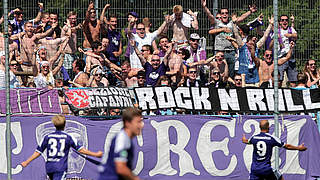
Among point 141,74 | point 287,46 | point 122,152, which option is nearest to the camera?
point 122,152

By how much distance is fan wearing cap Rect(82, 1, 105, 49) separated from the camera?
14039 millimetres

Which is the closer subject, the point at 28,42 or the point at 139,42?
the point at 28,42

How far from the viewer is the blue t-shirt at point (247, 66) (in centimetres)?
1430

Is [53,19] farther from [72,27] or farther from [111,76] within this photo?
[111,76]

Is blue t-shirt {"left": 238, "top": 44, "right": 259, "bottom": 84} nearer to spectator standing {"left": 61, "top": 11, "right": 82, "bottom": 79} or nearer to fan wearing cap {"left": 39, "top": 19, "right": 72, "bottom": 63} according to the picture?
spectator standing {"left": 61, "top": 11, "right": 82, "bottom": 79}

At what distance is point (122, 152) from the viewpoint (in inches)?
263

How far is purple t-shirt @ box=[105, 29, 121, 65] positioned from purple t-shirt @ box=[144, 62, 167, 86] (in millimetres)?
734

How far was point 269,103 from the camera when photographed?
14.0 meters

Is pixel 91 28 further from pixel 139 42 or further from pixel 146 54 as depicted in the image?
pixel 146 54

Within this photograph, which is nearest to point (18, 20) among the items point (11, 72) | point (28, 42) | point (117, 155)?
point (28, 42)

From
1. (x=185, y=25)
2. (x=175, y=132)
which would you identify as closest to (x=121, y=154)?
(x=175, y=132)

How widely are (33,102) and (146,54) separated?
277cm

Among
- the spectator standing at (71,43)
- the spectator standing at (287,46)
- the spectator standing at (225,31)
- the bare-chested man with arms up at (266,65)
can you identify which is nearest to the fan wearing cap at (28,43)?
the spectator standing at (71,43)

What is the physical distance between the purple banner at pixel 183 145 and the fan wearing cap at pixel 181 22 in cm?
192
